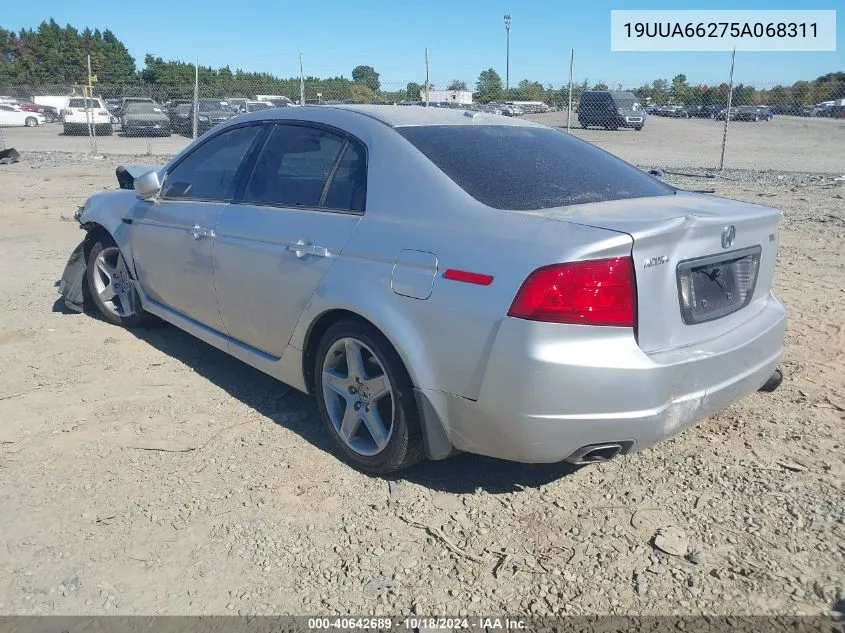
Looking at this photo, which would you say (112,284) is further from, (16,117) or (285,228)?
(16,117)

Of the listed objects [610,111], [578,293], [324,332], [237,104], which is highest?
[237,104]

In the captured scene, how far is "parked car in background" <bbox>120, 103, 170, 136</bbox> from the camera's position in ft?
86.0

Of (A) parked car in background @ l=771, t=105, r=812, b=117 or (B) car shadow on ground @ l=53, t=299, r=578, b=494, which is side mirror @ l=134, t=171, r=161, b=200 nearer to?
(B) car shadow on ground @ l=53, t=299, r=578, b=494

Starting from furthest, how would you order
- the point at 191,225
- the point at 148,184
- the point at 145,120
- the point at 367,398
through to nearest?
the point at 145,120
the point at 148,184
the point at 191,225
the point at 367,398

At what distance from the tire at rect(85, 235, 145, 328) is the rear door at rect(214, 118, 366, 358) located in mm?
1441

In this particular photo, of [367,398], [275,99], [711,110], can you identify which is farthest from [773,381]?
[275,99]

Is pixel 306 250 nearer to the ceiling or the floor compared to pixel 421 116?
nearer to the floor

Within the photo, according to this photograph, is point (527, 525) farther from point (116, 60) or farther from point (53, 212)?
point (116, 60)

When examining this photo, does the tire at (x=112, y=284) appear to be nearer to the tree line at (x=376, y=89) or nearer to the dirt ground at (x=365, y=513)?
the dirt ground at (x=365, y=513)

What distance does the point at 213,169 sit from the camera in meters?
4.21

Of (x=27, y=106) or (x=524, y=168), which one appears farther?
(x=27, y=106)

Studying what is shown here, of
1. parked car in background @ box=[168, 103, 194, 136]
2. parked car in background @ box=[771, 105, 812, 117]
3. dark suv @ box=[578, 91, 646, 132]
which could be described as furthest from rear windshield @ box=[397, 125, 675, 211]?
parked car in background @ box=[771, 105, 812, 117]

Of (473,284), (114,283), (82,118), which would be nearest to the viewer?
(473,284)

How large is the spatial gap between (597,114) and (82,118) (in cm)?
2110
